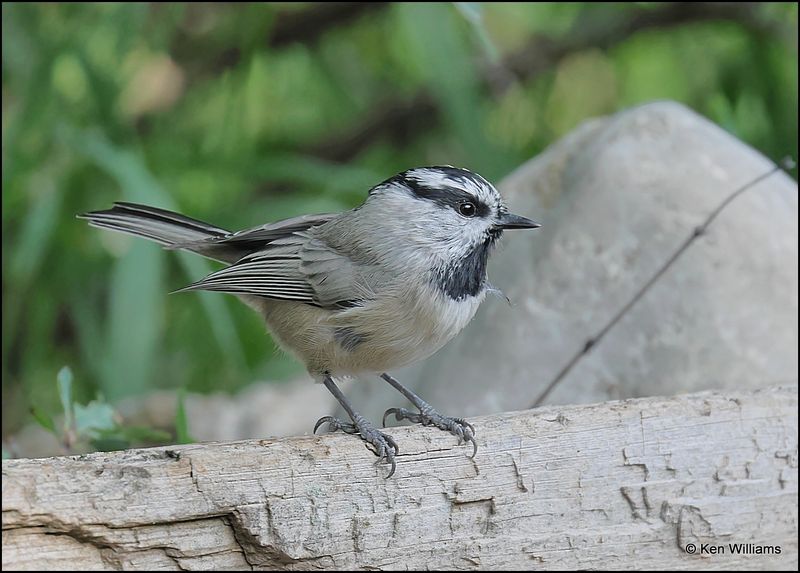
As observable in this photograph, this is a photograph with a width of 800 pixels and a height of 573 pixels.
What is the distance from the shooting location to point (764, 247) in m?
3.39

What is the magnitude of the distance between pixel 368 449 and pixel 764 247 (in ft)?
5.71

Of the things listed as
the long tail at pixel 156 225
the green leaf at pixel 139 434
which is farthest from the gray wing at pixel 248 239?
the green leaf at pixel 139 434

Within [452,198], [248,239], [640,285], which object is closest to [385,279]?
[452,198]

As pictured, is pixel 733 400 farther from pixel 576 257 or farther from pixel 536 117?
pixel 536 117

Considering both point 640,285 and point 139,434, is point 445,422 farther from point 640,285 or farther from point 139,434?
point 640,285

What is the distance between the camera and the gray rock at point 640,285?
3.30 m

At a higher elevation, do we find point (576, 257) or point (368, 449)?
point (576, 257)

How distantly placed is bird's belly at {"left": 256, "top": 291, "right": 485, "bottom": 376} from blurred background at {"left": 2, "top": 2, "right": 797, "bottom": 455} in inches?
44.2

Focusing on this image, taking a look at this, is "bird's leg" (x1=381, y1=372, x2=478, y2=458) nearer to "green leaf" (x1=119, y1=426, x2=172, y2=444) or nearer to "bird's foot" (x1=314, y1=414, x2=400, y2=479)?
"bird's foot" (x1=314, y1=414, x2=400, y2=479)

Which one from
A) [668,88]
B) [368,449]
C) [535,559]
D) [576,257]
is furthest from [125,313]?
[668,88]

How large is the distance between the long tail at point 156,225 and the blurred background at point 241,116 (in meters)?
0.93

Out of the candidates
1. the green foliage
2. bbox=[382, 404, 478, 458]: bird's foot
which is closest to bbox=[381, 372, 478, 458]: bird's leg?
bbox=[382, 404, 478, 458]: bird's foot

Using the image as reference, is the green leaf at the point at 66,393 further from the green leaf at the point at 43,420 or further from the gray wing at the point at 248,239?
the gray wing at the point at 248,239

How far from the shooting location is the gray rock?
3305 mm
